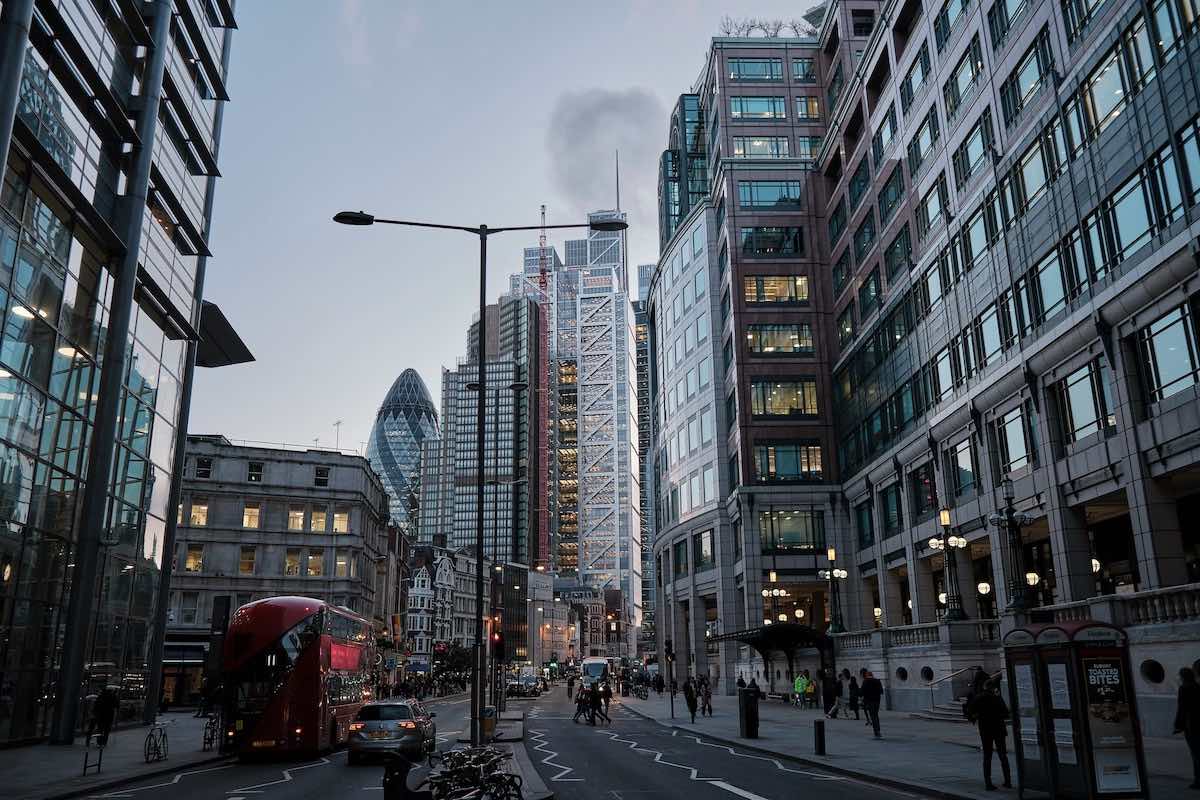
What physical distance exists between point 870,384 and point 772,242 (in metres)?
18.1

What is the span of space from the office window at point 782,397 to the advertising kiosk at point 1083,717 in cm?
5392

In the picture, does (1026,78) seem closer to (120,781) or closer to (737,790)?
(737,790)

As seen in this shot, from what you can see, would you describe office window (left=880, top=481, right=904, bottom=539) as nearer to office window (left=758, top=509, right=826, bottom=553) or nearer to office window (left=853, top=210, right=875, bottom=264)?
office window (left=758, top=509, right=826, bottom=553)

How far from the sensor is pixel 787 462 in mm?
68062

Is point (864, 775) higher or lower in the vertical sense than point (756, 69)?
lower

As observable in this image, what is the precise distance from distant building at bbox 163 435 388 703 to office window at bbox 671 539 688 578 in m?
Answer: 28.2

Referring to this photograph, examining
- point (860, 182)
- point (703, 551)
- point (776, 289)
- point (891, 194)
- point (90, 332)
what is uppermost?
point (860, 182)

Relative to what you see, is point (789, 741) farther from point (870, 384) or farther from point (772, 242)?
point (772, 242)

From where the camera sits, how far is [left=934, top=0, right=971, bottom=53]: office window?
144ft

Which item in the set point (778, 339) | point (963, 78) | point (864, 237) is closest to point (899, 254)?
point (864, 237)

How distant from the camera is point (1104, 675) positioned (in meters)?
14.0

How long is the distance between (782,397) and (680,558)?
2179cm

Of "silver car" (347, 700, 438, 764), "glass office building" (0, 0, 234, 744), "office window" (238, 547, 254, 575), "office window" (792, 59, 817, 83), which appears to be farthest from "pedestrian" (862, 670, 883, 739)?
"office window" (792, 59, 817, 83)

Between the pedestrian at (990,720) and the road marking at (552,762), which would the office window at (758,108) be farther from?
the pedestrian at (990,720)
